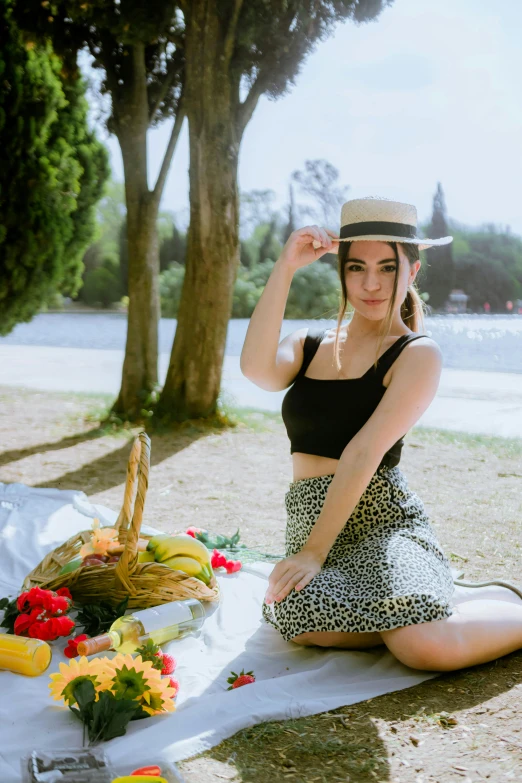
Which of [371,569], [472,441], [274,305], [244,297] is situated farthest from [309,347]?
[244,297]

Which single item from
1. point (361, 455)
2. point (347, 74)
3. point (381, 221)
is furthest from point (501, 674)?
point (347, 74)

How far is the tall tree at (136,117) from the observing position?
6402 mm

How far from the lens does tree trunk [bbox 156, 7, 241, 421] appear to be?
598cm

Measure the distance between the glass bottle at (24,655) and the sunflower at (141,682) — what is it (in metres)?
0.32

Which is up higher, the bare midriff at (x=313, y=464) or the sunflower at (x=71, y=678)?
the bare midriff at (x=313, y=464)

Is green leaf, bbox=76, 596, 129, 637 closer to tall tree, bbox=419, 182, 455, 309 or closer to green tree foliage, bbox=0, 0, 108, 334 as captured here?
green tree foliage, bbox=0, 0, 108, 334

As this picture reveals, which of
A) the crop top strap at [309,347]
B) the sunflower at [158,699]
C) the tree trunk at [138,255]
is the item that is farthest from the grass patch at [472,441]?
the sunflower at [158,699]

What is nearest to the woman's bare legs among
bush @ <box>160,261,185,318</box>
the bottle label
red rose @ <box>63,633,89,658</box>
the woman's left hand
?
the woman's left hand

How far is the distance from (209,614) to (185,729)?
31.1 inches

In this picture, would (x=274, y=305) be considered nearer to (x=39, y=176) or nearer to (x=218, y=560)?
(x=218, y=560)

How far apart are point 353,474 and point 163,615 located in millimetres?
727

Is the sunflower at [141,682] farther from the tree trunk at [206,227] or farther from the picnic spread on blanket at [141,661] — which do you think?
the tree trunk at [206,227]

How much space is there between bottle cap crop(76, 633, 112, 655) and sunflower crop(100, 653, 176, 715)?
0.19m

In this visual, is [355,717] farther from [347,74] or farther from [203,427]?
[347,74]
